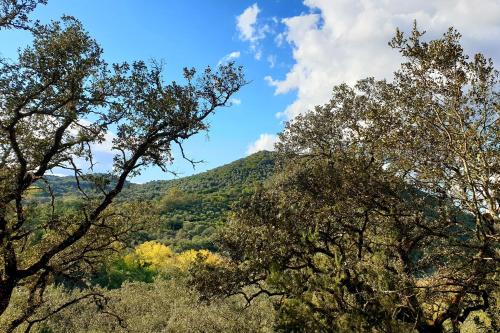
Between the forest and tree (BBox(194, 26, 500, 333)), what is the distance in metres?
0.06

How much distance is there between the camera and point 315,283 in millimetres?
17656

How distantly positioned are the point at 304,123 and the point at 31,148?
13287mm

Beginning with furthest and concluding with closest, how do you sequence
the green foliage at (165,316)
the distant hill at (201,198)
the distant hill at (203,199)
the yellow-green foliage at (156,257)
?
the distant hill at (203,199)
the distant hill at (201,198)
the yellow-green foliage at (156,257)
the green foliage at (165,316)

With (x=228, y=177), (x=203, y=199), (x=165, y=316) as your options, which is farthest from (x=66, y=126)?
(x=228, y=177)

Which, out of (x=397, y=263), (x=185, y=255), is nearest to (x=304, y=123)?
(x=397, y=263)

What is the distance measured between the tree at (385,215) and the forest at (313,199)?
6 cm

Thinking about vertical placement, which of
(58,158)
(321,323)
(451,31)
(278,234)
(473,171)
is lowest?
(321,323)

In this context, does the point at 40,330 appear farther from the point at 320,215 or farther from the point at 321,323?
the point at 320,215

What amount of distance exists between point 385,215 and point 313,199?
3.06m

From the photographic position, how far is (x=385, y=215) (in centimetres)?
1453

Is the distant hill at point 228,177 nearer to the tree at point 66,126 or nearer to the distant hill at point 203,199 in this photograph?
the distant hill at point 203,199

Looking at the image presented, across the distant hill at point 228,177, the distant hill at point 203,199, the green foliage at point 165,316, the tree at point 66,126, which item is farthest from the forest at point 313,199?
the distant hill at point 228,177

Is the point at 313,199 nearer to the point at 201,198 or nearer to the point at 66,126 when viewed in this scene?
the point at 66,126

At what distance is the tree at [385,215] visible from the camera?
1080 cm
